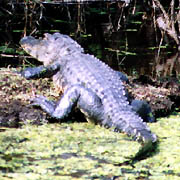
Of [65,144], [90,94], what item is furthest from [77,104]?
→ [65,144]

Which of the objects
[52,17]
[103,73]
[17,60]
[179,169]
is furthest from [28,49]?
[52,17]

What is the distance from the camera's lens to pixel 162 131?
4637 mm

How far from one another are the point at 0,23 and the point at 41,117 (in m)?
5.42

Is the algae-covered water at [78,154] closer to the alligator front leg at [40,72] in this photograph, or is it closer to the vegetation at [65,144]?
the vegetation at [65,144]

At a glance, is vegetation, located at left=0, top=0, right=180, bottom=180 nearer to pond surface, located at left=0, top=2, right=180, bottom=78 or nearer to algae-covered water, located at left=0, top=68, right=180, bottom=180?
algae-covered water, located at left=0, top=68, right=180, bottom=180

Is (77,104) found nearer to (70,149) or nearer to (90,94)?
(90,94)

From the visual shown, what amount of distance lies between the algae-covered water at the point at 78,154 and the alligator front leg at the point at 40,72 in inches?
42.6

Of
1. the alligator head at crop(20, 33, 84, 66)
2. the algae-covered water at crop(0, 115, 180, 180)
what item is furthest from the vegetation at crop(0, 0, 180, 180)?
the alligator head at crop(20, 33, 84, 66)

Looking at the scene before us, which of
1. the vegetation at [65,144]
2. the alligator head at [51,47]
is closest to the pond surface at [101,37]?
the vegetation at [65,144]

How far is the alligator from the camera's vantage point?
441 centimetres

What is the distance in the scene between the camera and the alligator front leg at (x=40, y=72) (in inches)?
214

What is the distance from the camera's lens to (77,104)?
15.5 feet

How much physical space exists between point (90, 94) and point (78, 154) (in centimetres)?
106

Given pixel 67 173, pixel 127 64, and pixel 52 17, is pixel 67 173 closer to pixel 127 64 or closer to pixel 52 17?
pixel 127 64
